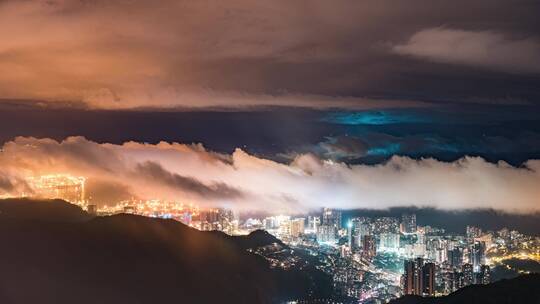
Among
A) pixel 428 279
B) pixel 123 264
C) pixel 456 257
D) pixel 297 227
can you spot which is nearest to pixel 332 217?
pixel 297 227

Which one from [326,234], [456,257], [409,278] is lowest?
[409,278]

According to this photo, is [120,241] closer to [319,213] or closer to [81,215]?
[81,215]

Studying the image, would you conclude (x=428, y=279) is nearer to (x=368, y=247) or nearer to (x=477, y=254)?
(x=477, y=254)

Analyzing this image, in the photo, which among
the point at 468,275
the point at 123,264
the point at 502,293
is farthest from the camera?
the point at 468,275

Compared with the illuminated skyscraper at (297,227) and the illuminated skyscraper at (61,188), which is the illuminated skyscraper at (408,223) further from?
the illuminated skyscraper at (61,188)

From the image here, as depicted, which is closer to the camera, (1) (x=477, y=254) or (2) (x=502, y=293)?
(2) (x=502, y=293)

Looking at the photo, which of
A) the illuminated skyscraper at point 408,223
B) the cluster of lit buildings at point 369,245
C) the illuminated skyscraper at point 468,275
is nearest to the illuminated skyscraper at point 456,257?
the cluster of lit buildings at point 369,245
